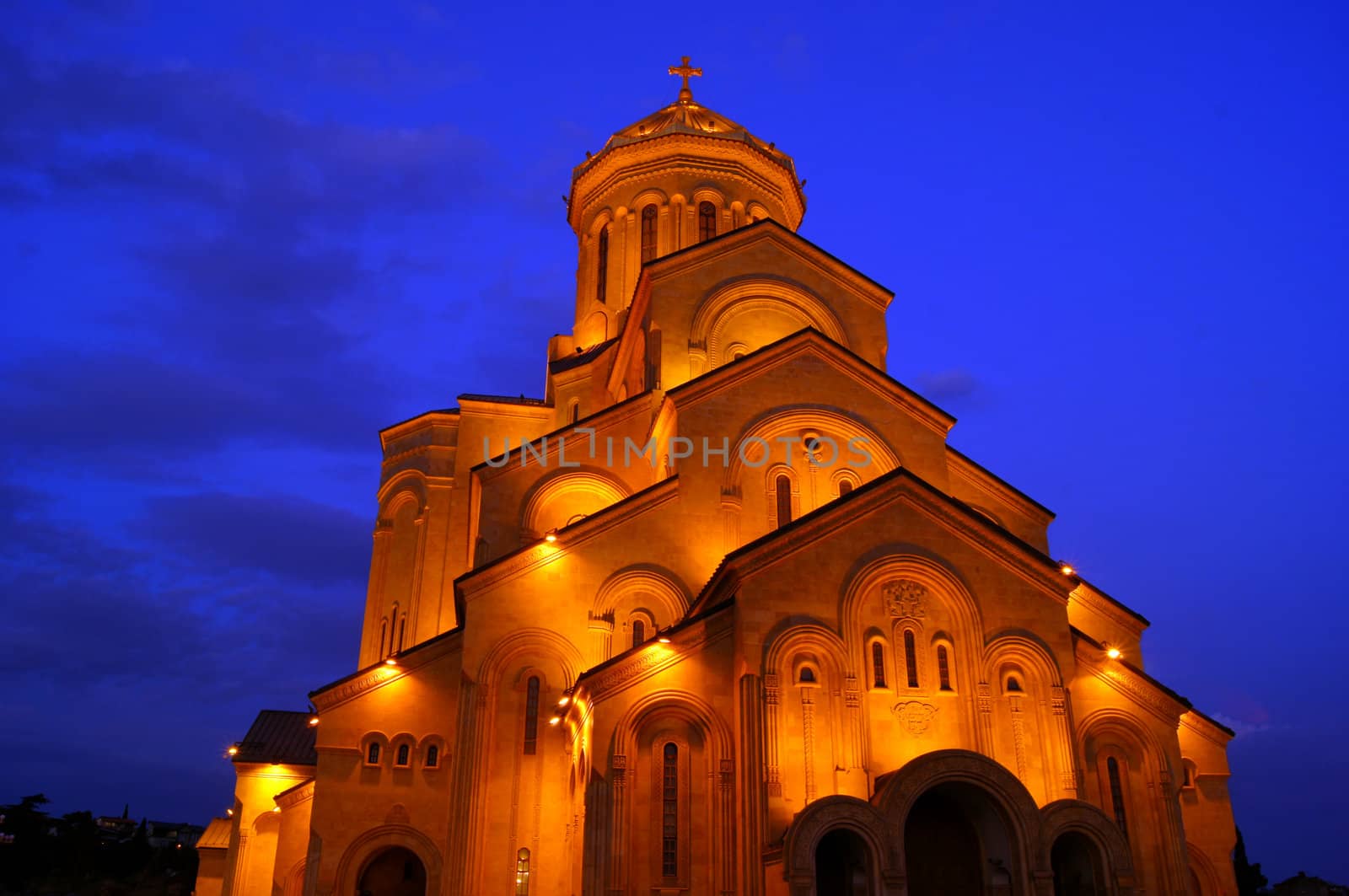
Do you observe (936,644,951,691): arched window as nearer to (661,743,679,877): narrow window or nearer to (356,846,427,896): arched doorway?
(661,743,679,877): narrow window

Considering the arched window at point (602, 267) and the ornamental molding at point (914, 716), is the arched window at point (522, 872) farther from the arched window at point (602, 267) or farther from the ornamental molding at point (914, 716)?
the arched window at point (602, 267)

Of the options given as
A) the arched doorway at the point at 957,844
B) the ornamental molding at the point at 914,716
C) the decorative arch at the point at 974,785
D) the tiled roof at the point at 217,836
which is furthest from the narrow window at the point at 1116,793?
the tiled roof at the point at 217,836

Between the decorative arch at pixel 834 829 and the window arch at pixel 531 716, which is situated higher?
the window arch at pixel 531 716

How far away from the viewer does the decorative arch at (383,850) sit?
2066 centimetres

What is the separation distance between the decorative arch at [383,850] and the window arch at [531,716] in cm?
257

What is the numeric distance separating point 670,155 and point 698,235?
3056mm

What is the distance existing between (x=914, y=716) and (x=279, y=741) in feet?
63.3

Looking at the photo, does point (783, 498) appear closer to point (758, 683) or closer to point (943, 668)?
point (943, 668)

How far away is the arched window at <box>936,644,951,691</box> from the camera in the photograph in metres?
19.7

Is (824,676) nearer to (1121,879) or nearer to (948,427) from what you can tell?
(1121,879)

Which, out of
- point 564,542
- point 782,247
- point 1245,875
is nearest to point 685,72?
point 782,247

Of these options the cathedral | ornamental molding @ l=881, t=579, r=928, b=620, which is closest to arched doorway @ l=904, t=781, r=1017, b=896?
the cathedral

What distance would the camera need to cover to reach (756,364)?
79.3ft

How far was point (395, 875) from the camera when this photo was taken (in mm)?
21688
